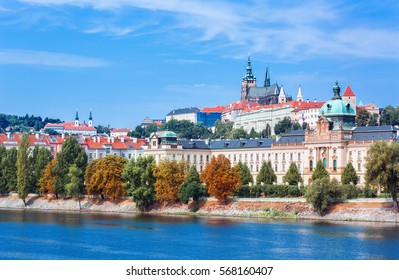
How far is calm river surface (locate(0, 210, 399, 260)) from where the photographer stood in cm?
6012

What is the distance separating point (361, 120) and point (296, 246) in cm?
10418

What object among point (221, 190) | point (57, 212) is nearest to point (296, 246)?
point (221, 190)

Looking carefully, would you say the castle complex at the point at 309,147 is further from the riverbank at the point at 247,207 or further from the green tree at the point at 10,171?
the green tree at the point at 10,171

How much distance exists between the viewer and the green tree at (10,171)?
116700 millimetres

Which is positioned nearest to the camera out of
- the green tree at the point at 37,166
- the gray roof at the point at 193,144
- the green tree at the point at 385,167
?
the green tree at the point at 385,167

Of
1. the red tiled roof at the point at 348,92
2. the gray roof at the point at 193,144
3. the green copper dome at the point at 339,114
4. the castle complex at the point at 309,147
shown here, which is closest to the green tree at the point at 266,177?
the castle complex at the point at 309,147

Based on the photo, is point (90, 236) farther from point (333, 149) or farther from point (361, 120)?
point (361, 120)

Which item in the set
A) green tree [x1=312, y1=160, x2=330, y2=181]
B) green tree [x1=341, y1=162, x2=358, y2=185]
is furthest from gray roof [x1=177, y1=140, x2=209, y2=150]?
green tree [x1=341, y1=162, x2=358, y2=185]

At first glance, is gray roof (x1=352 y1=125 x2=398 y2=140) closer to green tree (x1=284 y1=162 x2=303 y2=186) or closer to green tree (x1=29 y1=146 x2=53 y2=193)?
green tree (x1=284 y1=162 x2=303 y2=186)

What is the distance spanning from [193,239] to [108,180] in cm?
3749

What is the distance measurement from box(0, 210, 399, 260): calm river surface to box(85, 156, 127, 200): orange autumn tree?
15.0m

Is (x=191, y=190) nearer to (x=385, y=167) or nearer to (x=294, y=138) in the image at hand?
(x=385, y=167)

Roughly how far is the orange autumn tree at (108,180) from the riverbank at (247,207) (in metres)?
1.57

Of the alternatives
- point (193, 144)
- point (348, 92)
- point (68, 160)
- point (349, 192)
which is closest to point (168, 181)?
point (68, 160)
